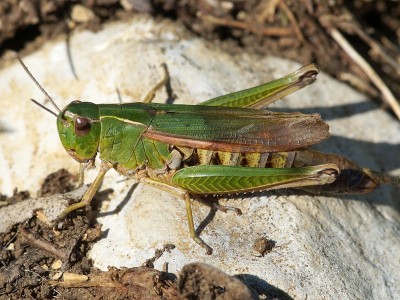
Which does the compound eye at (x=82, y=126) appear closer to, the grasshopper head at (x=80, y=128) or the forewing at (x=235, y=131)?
the grasshopper head at (x=80, y=128)

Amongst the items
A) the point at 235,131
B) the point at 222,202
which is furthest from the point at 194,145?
the point at 222,202

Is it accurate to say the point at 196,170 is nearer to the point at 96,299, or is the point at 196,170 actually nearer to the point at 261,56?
the point at 96,299

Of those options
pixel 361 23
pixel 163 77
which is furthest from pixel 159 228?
pixel 361 23

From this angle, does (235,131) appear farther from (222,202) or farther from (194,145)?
(222,202)

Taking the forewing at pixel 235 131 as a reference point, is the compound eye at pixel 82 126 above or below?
above

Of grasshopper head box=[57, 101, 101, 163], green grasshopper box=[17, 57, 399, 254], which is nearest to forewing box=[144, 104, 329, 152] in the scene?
green grasshopper box=[17, 57, 399, 254]

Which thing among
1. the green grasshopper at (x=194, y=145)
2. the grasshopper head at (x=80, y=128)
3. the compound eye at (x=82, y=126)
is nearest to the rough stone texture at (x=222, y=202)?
the green grasshopper at (x=194, y=145)
